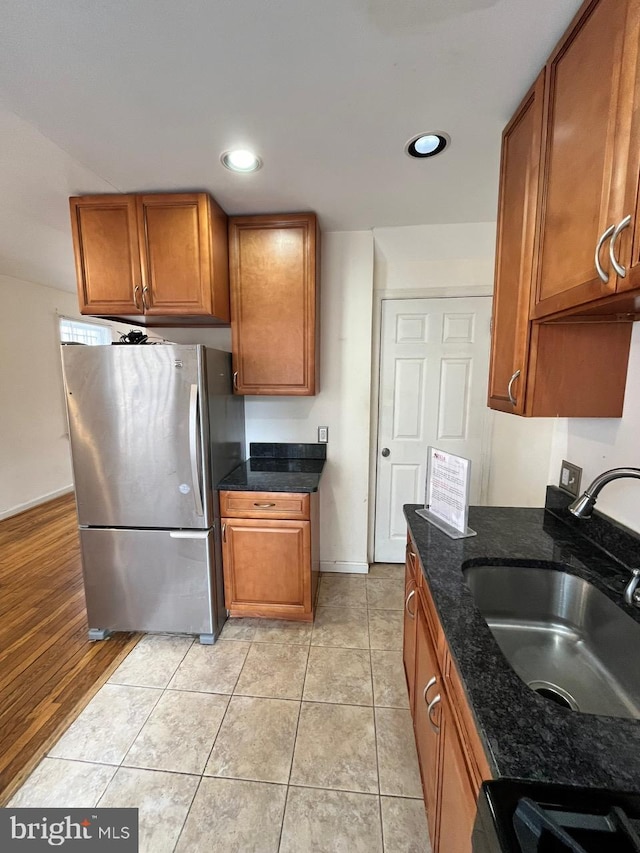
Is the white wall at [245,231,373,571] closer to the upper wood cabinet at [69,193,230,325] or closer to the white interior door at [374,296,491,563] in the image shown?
the white interior door at [374,296,491,563]

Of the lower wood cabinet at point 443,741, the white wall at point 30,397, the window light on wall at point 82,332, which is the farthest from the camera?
the window light on wall at point 82,332

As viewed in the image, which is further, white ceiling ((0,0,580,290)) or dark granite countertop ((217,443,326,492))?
dark granite countertop ((217,443,326,492))

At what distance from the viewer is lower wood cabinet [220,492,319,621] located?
2.07 metres

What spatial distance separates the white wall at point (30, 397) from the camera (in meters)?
3.80

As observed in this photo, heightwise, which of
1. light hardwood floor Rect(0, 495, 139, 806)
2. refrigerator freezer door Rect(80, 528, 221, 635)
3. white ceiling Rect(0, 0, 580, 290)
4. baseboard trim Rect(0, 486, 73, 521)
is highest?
white ceiling Rect(0, 0, 580, 290)

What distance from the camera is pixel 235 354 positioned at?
7.39 feet

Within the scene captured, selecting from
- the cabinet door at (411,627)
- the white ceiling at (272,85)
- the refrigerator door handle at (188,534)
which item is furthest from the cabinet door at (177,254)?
the cabinet door at (411,627)

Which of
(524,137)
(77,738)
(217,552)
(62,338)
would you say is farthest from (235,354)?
(62,338)

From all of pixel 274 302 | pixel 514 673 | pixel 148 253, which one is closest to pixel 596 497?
pixel 514 673

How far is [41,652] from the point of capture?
79.4 inches

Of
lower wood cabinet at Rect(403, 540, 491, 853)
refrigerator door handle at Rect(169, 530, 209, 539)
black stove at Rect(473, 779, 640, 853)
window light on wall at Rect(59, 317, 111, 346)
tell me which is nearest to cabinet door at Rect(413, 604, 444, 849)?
lower wood cabinet at Rect(403, 540, 491, 853)

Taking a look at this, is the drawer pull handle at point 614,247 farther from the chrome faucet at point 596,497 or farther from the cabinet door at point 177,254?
the cabinet door at point 177,254

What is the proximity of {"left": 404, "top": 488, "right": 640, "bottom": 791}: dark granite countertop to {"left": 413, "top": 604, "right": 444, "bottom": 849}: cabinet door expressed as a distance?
0.20m

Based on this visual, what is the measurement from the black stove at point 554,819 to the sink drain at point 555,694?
49cm
